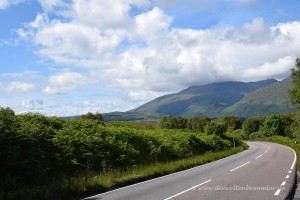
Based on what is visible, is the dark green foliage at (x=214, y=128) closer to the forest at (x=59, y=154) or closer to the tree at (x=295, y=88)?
the tree at (x=295, y=88)

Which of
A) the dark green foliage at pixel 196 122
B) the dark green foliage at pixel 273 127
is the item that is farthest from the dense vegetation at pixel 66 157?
the dark green foliage at pixel 196 122

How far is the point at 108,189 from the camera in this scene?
1517cm

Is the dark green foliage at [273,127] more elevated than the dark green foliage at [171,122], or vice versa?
the dark green foliage at [171,122]

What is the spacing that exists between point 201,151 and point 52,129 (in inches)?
1132

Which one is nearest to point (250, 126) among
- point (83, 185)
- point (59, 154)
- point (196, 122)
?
point (196, 122)

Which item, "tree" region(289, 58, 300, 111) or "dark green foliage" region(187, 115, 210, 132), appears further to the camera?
"dark green foliage" region(187, 115, 210, 132)

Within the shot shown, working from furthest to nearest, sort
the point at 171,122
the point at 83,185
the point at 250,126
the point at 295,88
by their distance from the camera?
1. the point at 171,122
2. the point at 250,126
3. the point at 295,88
4. the point at 83,185

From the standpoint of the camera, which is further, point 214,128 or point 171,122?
point 171,122

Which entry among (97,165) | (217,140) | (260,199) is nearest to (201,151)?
(217,140)

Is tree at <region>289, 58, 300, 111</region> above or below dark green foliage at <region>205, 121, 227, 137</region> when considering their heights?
above

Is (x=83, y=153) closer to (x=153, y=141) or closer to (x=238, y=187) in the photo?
(x=238, y=187)

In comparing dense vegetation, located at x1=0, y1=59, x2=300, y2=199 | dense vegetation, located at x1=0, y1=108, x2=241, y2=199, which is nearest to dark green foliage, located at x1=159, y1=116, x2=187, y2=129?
dense vegetation, located at x1=0, y1=59, x2=300, y2=199

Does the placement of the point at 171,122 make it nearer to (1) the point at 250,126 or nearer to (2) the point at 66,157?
(1) the point at 250,126

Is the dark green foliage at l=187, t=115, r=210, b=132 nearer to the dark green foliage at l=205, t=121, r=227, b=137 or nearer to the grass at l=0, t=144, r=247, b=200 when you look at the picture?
the dark green foliage at l=205, t=121, r=227, b=137
